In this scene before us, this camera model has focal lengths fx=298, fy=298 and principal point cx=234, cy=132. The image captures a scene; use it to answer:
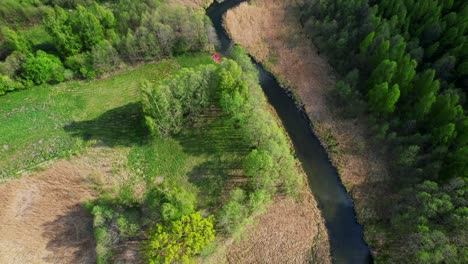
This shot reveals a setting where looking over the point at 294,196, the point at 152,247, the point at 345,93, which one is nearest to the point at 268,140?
the point at 294,196

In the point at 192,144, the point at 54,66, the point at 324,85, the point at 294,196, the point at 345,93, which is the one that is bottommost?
the point at 294,196

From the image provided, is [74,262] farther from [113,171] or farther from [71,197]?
[113,171]

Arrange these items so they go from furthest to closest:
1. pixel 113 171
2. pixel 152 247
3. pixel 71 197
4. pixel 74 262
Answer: pixel 113 171
pixel 71 197
pixel 74 262
pixel 152 247

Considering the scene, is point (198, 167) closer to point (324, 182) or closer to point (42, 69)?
point (324, 182)

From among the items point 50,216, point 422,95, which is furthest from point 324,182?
point 50,216

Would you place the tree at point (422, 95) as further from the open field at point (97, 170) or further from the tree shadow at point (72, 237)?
the tree shadow at point (72, 237)

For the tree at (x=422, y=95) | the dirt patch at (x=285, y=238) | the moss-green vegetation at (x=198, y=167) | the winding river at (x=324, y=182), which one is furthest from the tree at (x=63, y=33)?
the tree at (x=422, y=95)
